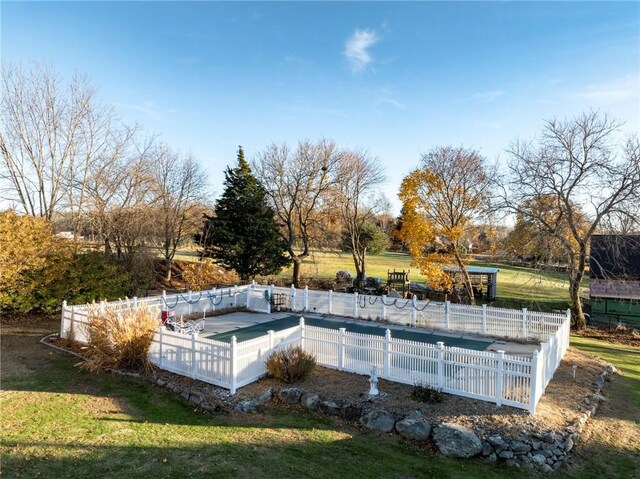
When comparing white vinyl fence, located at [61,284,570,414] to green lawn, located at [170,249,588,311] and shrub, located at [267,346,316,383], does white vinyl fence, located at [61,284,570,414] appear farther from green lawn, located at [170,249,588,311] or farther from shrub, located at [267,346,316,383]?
green lawn, located at [170,249,588,311]

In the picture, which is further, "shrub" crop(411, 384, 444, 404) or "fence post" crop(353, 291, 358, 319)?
"fence post" crop(353, 291, 358, 319)

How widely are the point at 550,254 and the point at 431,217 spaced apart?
5.68 metres

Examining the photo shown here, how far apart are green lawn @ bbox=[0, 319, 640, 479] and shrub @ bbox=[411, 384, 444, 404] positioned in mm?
1394

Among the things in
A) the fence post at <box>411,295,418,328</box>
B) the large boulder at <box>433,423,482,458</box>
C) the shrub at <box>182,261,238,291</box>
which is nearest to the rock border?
the large boulder at <box>433,423,482,458</box>

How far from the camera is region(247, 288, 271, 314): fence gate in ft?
55.6

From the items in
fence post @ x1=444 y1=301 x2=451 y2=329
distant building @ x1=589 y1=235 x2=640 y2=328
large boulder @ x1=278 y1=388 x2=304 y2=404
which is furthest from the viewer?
distant building @ x1=589 y1=235 x2=640 y2=328

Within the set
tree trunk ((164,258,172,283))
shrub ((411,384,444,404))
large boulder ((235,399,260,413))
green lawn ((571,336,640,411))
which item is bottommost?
green lawn ((571,336,640,411))

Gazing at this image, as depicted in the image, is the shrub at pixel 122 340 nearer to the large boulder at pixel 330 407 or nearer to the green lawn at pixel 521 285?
the large boulder at pixel 330 407

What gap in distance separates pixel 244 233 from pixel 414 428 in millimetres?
19470

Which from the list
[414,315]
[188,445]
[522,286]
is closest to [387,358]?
[188,445]

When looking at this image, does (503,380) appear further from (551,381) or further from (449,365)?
(551,381)

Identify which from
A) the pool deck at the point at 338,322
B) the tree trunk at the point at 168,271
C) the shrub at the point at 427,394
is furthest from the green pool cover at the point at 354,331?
the tree trunk at the point at 168,271

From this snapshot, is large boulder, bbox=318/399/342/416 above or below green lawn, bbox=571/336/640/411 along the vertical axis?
above

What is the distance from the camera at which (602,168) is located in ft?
51.8
